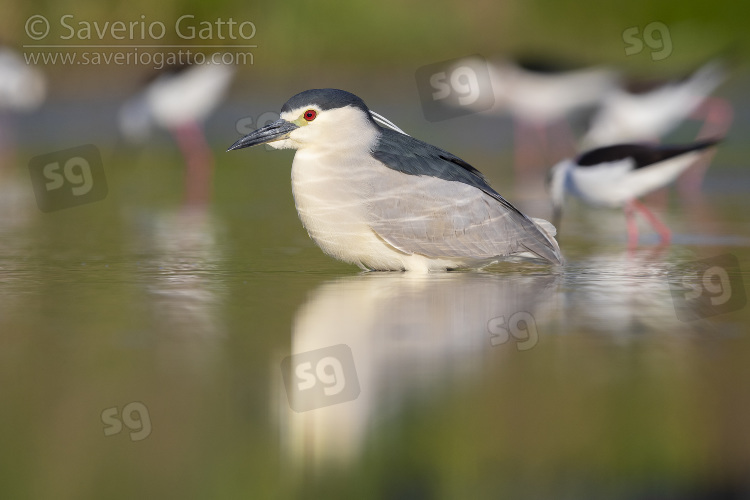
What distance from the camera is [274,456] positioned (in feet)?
14.1

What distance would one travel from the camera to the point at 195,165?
16281 millimetres

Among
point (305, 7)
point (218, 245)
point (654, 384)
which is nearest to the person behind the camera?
point (654, 384)

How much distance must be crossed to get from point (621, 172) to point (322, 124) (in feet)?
12.1

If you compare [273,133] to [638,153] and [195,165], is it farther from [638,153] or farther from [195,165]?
[195,165]

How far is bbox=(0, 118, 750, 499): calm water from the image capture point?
4.15 metres

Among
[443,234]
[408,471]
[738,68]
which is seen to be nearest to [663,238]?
[443,234]

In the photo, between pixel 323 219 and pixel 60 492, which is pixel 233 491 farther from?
pixel 323 219

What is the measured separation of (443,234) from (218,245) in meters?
2.18

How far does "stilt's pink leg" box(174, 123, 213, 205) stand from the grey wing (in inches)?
197

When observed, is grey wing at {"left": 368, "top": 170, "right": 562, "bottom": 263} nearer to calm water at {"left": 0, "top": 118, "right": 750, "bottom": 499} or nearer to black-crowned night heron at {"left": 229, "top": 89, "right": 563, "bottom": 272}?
black-crowned night heron at {"left": 229, "top": 89, "right": 563, "bottom": 272}

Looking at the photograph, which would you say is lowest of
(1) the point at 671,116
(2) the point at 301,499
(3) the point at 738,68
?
(2) the point at 301,499

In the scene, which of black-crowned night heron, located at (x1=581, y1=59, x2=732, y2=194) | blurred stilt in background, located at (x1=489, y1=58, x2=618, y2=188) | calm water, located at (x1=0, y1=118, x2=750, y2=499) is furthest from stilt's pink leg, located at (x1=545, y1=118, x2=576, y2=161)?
calm water, located at (x1=0, y1=118, x2=750, y2=499)

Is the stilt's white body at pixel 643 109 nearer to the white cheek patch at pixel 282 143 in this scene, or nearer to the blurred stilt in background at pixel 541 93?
the blurred stilt in background at pixel 541 93

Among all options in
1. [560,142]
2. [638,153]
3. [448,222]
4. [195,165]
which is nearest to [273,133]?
[448,222]
